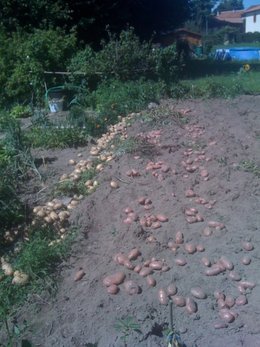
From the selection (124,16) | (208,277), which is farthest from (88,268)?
(124,16)

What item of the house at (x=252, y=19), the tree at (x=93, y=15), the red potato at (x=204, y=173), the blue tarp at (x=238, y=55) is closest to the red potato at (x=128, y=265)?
the red potato at (x=204, y=173)

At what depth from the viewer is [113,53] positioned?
11.5 metres

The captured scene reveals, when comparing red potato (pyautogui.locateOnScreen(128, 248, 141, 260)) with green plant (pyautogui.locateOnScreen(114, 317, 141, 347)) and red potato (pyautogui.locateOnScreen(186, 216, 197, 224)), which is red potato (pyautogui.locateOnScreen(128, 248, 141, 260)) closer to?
red potato (pyautogui.locateOnScreen(186, 216, 197, 224))

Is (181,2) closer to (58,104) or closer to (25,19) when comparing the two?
(25,19)

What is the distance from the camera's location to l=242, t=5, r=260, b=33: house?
66188mm

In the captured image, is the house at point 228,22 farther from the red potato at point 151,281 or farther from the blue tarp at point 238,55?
the red potato at point 151,281

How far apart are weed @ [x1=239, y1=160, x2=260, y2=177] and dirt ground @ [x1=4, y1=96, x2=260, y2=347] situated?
0.02 meters

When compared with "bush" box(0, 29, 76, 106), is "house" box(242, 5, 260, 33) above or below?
below

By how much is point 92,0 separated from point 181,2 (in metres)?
5.93

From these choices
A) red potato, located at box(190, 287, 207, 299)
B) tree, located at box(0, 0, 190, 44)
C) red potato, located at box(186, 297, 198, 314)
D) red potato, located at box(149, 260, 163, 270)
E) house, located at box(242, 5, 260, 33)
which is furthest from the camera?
house, located at box(242, 5, 260, 33)

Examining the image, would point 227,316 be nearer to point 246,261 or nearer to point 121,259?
point 246,261

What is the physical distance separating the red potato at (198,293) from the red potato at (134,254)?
0.64m

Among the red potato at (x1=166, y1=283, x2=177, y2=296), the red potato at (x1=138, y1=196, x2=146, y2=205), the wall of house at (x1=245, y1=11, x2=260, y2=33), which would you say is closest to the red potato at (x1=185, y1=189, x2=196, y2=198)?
the red potato at (x1=138, y1=196, x2=146, y2=205)

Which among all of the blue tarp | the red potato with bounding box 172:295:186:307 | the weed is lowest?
the blue tarp
